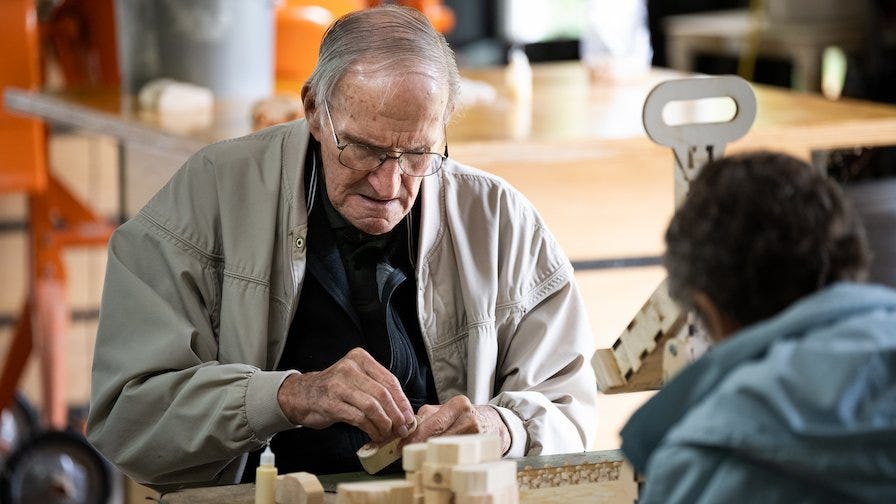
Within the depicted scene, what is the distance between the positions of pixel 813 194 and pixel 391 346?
96 centimetres

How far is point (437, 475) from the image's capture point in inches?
54.3

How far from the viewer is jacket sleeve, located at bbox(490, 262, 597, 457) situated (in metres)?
2.03

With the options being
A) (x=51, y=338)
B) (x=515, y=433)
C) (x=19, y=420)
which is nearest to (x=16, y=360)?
(x=51, y=338)

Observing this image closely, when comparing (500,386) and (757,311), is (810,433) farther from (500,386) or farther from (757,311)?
(500,386)

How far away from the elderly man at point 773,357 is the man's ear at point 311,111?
870mm

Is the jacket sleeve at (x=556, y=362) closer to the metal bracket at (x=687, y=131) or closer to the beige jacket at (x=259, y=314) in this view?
the beige jacket at (x=259, y=314)

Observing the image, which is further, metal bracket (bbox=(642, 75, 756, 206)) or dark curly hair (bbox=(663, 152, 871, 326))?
metal bracket (bbox=(642, 75, 756, 206))

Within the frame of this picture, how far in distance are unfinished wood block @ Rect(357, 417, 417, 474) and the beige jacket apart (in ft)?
0.49

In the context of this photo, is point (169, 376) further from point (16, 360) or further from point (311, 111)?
point (16, 360)

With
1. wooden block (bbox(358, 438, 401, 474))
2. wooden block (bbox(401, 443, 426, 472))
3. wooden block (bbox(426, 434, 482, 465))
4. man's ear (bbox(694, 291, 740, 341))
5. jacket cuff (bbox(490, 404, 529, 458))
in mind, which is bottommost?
jacket cuff (bbox(490, 404, 529, 458))

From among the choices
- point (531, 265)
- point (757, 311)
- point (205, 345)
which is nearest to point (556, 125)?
point (531, 265)

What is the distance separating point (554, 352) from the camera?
2.11 metres

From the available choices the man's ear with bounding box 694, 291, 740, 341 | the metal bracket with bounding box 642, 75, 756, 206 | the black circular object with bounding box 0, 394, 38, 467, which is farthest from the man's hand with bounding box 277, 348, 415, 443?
the black circular object with bounding box 0, 394, 38, 467

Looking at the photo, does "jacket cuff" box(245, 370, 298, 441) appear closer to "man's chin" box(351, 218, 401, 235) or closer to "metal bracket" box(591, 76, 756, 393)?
"man's chin" box(351, 218, 401, 235)
